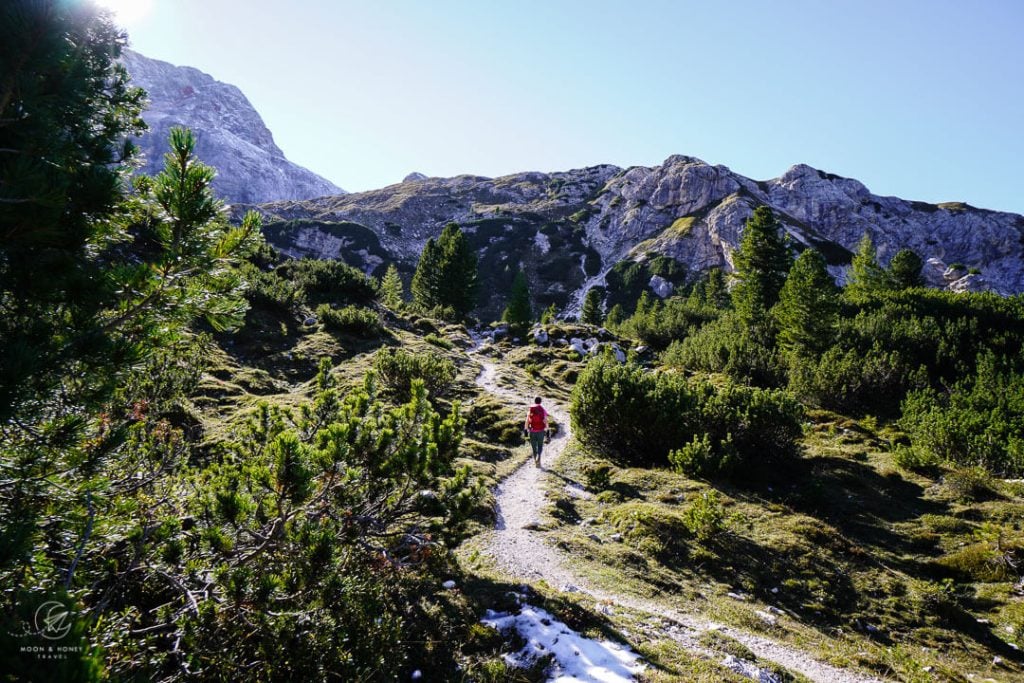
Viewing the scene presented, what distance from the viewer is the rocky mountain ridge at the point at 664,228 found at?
328 feet

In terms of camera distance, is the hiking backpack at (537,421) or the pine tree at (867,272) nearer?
the hiking backpack at (537,421)

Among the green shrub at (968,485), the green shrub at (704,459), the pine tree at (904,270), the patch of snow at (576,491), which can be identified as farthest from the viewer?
the pine tree at (904,270)

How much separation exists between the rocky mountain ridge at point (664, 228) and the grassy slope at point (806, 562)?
86.0 metres

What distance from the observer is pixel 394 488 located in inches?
212

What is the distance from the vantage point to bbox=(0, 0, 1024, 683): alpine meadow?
274 centimetres

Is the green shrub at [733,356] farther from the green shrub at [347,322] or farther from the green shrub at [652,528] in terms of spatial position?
the green shrub at [347,322]

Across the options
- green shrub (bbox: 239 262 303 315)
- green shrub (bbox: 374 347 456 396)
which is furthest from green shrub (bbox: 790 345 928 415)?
green shrub (bbox: 239 262 303 315)

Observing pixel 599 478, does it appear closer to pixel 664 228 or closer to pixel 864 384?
pixel 864 384

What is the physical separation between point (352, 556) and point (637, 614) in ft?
13.8

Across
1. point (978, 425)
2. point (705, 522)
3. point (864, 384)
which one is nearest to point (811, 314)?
point (864, 384)

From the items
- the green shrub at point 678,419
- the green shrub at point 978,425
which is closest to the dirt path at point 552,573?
the green shrub at point 678,419

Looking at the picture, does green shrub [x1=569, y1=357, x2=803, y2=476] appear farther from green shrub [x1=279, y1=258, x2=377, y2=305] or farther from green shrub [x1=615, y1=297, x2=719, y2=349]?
green shrub [x1=279, y1=258, x2=377, y2=305]

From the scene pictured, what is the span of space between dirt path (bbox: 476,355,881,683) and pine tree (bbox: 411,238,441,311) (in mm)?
40224

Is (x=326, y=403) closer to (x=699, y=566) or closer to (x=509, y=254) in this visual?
(x=699, y=566)
